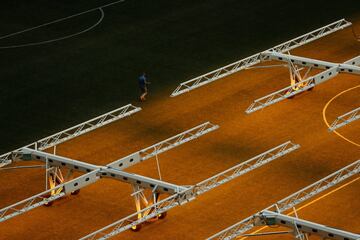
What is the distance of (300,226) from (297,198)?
7.16m

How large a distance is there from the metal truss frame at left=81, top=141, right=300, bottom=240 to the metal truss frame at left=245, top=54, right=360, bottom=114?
18.5 feet

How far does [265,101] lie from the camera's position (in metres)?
72.9

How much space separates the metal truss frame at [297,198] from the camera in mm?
51594

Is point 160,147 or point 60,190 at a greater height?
point 160,147

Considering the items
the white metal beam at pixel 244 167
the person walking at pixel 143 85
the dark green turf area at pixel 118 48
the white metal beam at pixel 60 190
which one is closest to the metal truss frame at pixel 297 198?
the white metal beam at pixel 244 167

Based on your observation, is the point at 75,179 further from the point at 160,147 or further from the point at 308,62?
the point at 308,62

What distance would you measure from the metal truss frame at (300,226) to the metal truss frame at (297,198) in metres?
0.54

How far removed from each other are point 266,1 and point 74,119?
26.8 meters

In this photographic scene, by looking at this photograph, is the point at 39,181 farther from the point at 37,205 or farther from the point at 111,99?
the point at 111,99

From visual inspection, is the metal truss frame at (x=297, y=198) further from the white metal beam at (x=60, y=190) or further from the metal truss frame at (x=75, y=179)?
the white metal beam at (x=60, y=190)

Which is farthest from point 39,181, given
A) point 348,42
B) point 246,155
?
point 348,42

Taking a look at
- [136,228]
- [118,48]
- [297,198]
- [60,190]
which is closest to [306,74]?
[297,198]

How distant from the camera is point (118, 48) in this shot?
3369 inches

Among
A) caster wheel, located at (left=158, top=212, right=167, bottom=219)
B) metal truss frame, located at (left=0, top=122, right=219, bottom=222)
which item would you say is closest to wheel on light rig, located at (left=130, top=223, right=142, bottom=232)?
caster wheel, located at (left=158, top=212, right=167, bottom=219)
